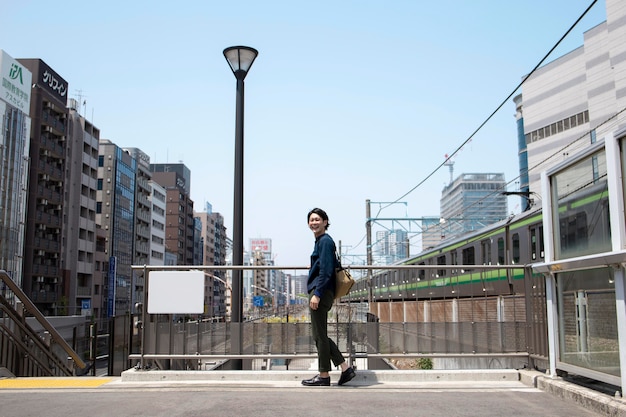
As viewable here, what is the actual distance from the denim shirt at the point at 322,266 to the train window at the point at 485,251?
1453 centimetres

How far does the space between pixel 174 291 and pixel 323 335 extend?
73.2 inches

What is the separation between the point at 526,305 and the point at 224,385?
3.39 m

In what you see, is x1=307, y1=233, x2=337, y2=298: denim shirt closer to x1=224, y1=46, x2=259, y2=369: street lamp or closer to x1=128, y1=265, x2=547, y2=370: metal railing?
x1=128, y1=265, x2=547, y2=370: metal railing

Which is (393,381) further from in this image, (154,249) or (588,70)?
(154,249)

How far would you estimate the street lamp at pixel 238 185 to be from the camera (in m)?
7.14

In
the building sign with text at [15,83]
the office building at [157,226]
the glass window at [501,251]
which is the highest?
the building sign with text at [15,83]

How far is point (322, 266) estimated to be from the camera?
18.3 feet

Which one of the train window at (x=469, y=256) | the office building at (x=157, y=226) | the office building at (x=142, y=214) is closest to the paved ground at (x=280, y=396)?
the train window at (x=469, y=256)

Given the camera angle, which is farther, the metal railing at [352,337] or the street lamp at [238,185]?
the street lamp at [238,185]

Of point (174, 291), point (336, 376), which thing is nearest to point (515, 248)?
point (336, 376)

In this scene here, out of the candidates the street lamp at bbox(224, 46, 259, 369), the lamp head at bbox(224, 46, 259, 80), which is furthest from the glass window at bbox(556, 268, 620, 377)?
the lamp head at bbox(224, 46, 259, 80)

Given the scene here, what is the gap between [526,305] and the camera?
253 inches

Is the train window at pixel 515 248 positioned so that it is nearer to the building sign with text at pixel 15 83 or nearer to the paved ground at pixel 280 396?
the paved ground at pixel 280 396

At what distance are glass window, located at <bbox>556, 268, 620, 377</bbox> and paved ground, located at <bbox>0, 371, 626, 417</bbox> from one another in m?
0.38
